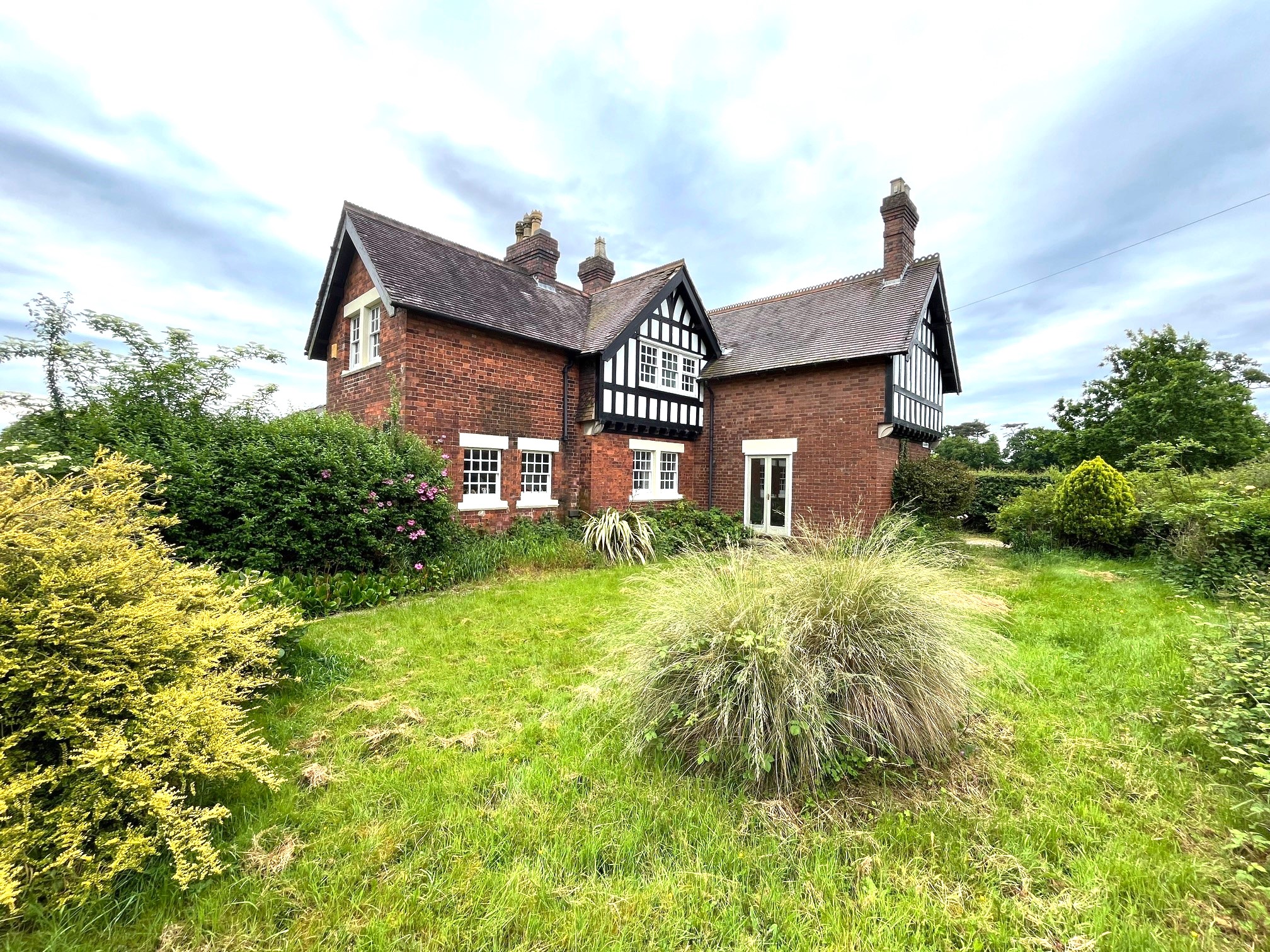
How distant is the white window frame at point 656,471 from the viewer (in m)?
13.5

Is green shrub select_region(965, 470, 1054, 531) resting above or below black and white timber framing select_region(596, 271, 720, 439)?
below

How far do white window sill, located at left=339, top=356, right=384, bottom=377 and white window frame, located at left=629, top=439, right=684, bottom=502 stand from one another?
6.15 metres

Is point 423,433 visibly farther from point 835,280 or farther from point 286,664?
point 835,280

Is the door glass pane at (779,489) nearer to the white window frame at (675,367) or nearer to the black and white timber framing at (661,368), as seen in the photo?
the black and white timber framing at (661,368)

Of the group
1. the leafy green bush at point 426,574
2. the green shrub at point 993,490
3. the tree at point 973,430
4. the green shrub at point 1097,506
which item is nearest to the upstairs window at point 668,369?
the leafy green bush at point 426,574

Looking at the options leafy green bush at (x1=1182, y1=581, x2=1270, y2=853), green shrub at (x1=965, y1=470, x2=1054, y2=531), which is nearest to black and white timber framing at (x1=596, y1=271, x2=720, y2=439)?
green shrub at (x1=965, y1=470, x2=1054, y2=531)

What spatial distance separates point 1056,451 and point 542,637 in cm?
3155

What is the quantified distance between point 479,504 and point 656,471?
17.3 feet

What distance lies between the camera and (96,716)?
231 centimetres

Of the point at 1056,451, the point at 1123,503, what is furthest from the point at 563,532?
the point at 1056,451

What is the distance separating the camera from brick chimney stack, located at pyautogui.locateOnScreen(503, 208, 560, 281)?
14.2 meters

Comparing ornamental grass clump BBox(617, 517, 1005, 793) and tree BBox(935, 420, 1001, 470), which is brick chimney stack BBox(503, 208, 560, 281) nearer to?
ornamental grass clump BBox(617, 517, 1005, 793)

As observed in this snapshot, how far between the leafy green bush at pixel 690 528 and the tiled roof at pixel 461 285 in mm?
4805

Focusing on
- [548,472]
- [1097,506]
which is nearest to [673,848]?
[548,472]
